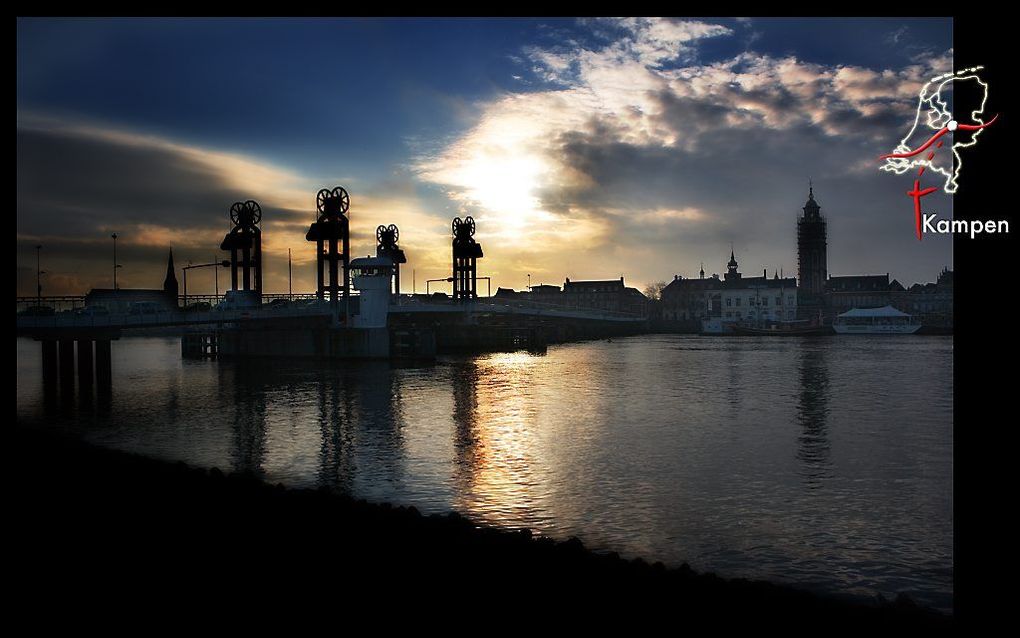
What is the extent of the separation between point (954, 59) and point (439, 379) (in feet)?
143

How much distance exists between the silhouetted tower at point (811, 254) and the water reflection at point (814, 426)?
143m

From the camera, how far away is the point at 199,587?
27.1 ft

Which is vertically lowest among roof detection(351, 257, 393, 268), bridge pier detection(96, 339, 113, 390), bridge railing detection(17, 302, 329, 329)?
bridge pier detection(96, 339, 113, 390)

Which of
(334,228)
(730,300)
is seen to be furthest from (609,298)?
(334,228)

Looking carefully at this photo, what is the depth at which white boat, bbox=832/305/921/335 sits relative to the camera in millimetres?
121562

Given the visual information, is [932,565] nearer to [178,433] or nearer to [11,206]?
[11,206]

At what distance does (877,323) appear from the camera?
124 meters

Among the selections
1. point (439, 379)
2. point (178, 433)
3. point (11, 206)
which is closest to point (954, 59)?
point (11, 206)

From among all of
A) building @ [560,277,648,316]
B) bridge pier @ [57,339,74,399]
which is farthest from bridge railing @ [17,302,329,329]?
building @ [560,277,648,316]

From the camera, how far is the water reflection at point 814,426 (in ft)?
60.0

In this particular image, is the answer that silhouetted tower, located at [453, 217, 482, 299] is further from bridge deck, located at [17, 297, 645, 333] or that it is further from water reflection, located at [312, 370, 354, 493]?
water reflection, located at [312, 370, 354, 493]

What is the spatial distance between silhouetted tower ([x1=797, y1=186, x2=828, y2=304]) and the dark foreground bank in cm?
18266

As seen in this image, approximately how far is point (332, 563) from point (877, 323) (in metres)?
136

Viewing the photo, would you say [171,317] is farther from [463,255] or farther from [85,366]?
[463,255]
